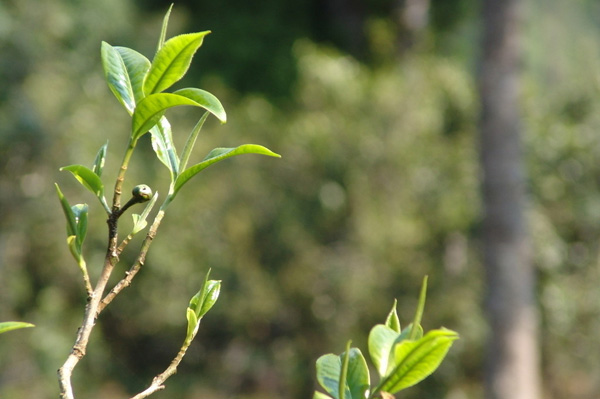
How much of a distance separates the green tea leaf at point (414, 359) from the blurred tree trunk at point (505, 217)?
492cm

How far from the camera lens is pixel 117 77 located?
591mm

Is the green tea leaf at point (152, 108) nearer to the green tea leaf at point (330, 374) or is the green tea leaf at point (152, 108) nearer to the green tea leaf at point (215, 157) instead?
the green tea leaf at point (215, 157)

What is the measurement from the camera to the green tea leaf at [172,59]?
574 mm

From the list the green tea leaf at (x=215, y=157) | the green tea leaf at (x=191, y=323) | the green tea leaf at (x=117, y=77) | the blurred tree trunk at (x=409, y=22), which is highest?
the blurred tree trunk at (x=409, y=22)

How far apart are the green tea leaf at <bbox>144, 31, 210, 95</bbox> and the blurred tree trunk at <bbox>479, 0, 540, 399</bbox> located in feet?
16.1

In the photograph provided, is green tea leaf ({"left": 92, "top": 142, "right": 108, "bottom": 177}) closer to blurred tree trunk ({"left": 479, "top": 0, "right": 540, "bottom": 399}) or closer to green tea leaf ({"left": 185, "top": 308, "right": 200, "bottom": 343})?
green tea leaf ({"left": 185, "top": 308, "right": 200, "bottom": 343})

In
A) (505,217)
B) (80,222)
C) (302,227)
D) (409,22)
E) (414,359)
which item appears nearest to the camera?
(414,359)

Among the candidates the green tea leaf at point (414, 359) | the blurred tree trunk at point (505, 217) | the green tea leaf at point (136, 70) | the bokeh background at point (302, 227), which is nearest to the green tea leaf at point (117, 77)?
the green tea leaf at point (136, 70)

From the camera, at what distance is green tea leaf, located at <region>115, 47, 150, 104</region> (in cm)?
60

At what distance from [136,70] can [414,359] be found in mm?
295

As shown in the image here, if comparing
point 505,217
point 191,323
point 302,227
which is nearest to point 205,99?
point 191,323

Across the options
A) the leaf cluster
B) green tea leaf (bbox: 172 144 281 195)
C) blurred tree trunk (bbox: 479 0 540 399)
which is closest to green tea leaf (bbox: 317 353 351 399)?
the leaf cluster

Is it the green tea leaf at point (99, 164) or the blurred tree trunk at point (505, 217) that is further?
the blurred tree trunk at point (505, 217)

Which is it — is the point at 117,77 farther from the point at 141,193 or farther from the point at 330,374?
the point at 330,374
